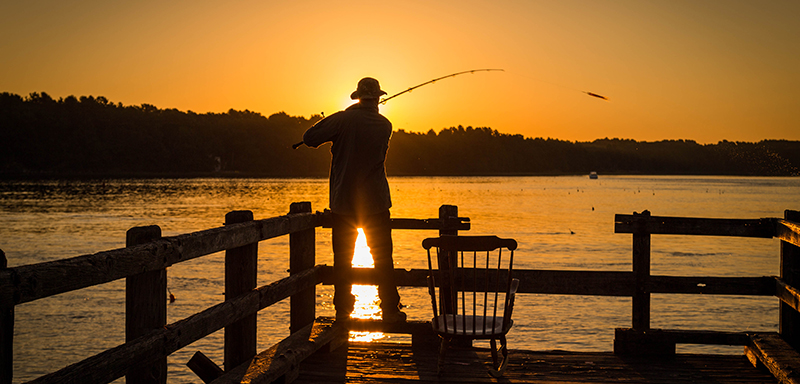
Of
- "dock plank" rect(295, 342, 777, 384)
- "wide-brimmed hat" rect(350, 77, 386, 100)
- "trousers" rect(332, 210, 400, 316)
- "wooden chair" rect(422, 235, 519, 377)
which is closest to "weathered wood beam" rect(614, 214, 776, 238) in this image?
"dock plank" rect(295, 342, 777, 384)

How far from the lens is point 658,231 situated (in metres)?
5.68

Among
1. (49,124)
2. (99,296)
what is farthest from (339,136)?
(49,124)

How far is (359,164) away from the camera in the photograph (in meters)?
5.41

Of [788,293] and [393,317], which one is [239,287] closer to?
[393,317]

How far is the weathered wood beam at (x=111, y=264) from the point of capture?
2410 mm

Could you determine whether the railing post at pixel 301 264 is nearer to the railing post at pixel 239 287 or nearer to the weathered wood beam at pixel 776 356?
the railing post at pixel 239 287

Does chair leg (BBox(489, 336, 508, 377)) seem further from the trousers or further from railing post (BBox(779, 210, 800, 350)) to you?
railing post (BBox(779, 210, 800, 350))

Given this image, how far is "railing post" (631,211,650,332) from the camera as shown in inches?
221

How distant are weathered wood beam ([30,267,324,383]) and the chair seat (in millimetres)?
1162

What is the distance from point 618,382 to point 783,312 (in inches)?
64.2

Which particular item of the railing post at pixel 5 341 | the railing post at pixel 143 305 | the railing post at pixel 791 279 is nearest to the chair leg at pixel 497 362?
the railing post at pixel 791 279

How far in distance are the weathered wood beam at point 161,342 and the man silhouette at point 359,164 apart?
30.7 inches

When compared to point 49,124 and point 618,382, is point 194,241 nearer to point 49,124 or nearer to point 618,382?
point 618,382

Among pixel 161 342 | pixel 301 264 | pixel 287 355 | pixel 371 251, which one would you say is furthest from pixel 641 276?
pixel 161 342
